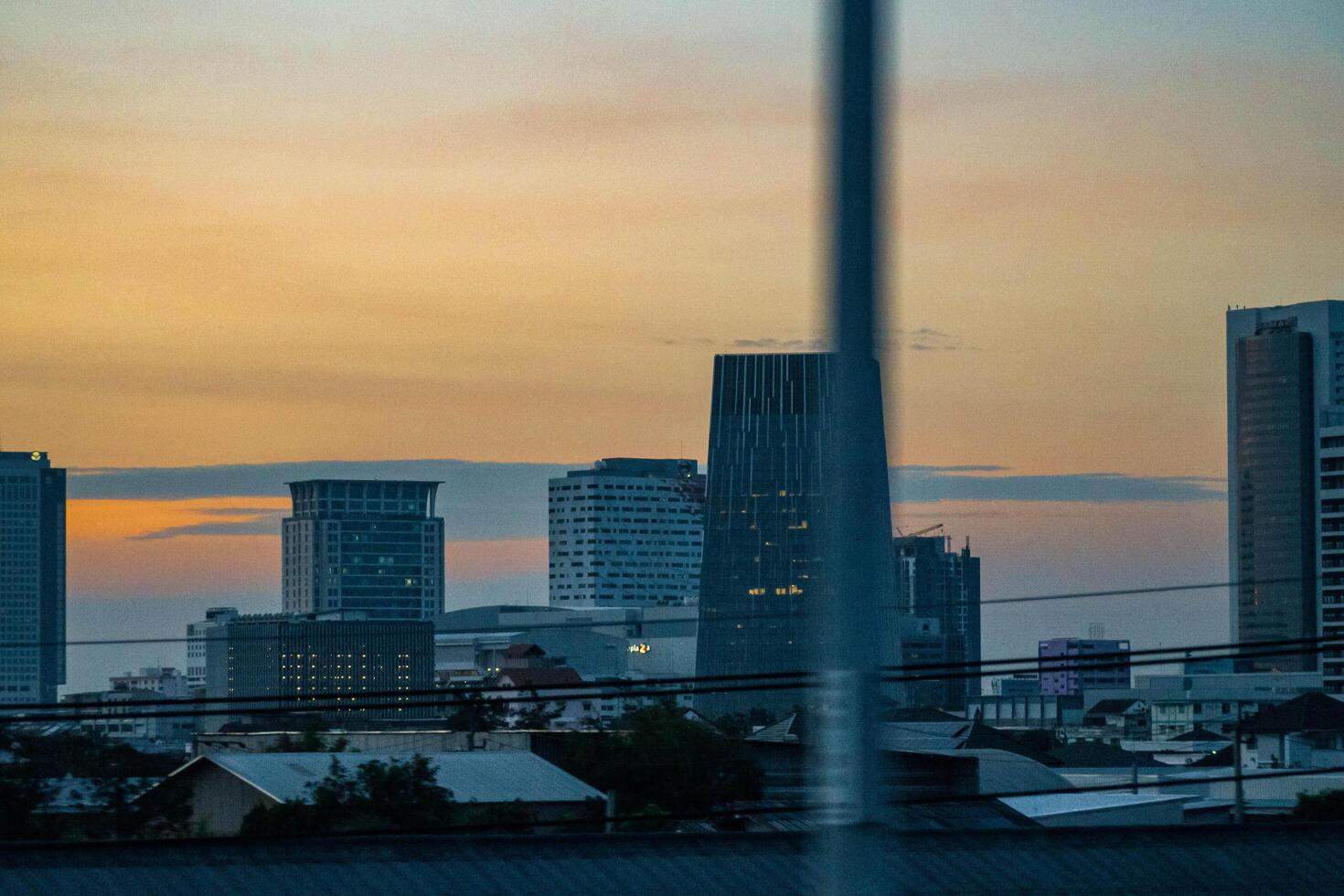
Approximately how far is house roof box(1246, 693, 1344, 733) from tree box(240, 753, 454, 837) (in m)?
4.53

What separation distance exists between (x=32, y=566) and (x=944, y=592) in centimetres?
10566

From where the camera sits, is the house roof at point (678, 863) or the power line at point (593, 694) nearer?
the house roof at point (678, 863)

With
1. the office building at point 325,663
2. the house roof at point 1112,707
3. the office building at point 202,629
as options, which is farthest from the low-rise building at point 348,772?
the office building at point 202,629

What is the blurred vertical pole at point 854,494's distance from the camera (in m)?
3.13

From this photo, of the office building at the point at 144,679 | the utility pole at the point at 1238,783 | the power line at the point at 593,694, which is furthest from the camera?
the office building at the point at 144,679

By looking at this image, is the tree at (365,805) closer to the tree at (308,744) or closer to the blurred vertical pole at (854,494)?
the tree at (308,744)

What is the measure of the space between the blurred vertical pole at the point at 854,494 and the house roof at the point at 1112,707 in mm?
8847

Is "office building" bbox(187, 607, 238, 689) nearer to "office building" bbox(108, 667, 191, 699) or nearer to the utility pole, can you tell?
"office building" bbox(108, 667, 191, 699)

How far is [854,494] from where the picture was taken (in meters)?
3.10

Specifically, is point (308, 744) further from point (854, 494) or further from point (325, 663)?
point (325, 663)

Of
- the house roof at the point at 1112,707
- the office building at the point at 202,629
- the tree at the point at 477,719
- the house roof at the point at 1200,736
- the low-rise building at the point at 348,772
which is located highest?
the tree at the point at 477,719

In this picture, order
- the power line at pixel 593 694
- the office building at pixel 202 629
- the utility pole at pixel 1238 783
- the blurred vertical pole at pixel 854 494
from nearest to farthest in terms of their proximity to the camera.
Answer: the blurred vertical pole at pixel 854 494 < the power line at pixel 593 694 < the utility pole at pixel 1238 783 < the office building at pixel 202 629

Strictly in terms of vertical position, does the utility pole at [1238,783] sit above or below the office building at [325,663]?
above

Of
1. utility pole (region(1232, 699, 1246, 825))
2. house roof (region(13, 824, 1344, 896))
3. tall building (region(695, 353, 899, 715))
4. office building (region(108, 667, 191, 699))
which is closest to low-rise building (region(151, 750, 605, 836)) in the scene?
office building (region(108, 667, 191, 699))
